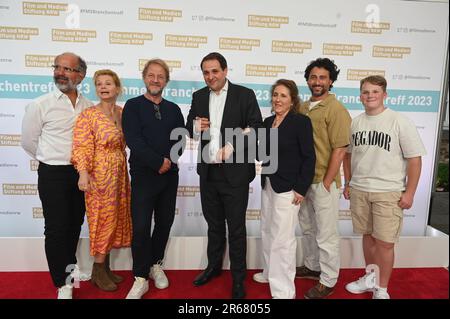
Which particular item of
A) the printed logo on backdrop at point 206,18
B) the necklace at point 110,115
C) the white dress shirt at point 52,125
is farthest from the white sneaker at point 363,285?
the printed logo on backdrop at point 206,18

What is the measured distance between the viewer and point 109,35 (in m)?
2.56

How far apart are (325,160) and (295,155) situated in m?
0.27

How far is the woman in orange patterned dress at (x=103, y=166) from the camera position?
6.30 feet

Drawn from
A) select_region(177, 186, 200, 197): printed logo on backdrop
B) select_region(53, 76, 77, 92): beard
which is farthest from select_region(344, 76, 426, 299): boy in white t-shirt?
select_region(53, 76, 77, 92): beard

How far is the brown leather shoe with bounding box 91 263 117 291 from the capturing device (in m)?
2.22

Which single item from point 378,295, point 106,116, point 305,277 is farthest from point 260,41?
point 378,295

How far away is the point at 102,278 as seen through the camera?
224 cm

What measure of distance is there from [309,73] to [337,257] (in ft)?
4.33

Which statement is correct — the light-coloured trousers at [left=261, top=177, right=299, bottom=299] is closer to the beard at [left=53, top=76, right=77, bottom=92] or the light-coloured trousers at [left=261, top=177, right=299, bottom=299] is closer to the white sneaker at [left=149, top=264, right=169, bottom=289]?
the white sneaker at [left=149, top=264, right=169, bottom=289]

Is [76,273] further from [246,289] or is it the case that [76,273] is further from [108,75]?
[108,75]

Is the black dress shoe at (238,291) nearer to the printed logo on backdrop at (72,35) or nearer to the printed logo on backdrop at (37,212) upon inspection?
the printed logo on backdrop at (37,212)

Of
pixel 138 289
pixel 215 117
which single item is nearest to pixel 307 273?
pixel 138 289

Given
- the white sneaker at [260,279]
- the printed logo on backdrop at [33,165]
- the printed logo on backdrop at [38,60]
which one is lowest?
the white sneaker at [260,279]

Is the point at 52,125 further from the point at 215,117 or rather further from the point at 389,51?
the point at 389,51
